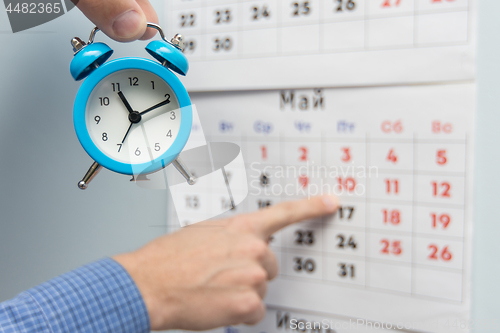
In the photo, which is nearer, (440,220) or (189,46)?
(440,220)

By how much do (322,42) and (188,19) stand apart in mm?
214

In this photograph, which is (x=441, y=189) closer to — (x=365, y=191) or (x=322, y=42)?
(x=365, y=191)

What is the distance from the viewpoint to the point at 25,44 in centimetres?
53

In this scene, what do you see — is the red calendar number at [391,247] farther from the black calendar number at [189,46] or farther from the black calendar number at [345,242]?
the black calendar number at [189,46]

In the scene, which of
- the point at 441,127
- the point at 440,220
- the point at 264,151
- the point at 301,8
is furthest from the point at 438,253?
the point at 301,8

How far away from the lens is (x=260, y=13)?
0.46 meters

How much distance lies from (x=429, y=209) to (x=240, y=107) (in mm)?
288

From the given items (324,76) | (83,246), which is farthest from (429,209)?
(83,246)

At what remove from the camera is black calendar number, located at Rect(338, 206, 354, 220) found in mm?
443

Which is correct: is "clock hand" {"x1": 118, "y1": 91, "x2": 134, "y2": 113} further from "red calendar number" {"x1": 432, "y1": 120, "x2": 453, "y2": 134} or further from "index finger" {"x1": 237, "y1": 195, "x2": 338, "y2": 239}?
"red calendar number" {"x1": 432, "y1": 120, "x2": 453, "y2": 134}

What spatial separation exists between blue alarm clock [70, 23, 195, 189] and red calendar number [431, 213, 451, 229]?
1.01 ft

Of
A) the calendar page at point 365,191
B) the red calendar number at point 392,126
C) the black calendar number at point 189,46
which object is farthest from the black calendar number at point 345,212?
the black calendar number at point 189,46

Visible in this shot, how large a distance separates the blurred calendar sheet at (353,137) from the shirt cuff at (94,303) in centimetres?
18

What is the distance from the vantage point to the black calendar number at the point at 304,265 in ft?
1.54
